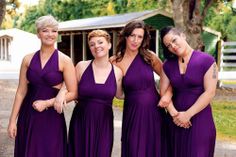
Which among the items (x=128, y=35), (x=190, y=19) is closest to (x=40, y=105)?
(x=128, y=35)

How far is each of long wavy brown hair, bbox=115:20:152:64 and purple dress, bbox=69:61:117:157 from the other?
34 cm

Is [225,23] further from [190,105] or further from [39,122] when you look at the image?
[39,122]

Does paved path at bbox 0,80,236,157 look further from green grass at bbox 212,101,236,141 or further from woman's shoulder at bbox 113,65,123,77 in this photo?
woman's shoulder at bbox 113,65,123,77

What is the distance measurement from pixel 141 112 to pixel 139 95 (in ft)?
0.54

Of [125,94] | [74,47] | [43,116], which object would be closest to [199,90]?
[125,94]

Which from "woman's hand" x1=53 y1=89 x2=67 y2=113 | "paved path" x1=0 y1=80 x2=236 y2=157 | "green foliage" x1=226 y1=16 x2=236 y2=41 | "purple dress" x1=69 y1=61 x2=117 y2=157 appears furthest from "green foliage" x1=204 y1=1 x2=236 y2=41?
"woman's hand" x1=53 y1=89 x2=67 y2=113

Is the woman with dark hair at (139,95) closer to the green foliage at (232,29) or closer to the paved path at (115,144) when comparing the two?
the paved path at (115,144)

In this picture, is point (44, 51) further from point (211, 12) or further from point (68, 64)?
point (211, 12)

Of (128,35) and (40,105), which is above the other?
(128,35)

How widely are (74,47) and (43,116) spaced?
25.1 metres

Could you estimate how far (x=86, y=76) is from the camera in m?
4.00

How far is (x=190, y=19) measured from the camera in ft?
51.8

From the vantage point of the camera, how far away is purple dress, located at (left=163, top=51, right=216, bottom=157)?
152 inches

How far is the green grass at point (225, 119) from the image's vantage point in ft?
29.6
